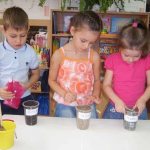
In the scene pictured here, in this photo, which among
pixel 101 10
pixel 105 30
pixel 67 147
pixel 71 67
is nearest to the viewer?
pixel 67 147

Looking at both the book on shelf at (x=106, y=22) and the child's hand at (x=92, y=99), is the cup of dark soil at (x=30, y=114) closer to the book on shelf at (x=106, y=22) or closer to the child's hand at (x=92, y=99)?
the child's hand at (x=92, y=99)

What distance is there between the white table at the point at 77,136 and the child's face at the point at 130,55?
405 mm

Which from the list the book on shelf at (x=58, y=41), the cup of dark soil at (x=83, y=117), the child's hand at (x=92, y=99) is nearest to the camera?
the cup of dark soil at (x=83, y=117)

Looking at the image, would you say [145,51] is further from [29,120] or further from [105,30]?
[105,30]

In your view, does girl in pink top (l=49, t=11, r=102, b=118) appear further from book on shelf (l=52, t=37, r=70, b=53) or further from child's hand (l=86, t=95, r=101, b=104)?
book on shelf (l=52, t=37, r=70, b=53)

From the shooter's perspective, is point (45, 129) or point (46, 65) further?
point (46, 65)

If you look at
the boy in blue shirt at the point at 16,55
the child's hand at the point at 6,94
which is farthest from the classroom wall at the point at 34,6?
the child's hand at the point at 6,94

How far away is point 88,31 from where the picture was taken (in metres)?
1.65

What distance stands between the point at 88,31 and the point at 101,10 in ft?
3.83

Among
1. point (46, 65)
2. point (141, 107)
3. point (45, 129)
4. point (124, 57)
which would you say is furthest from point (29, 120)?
point (46, 65)

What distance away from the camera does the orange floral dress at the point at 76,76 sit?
1773 millimetres

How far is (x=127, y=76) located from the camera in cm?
183

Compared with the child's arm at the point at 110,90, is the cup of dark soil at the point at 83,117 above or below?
below

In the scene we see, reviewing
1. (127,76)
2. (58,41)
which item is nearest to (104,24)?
(58,41)
